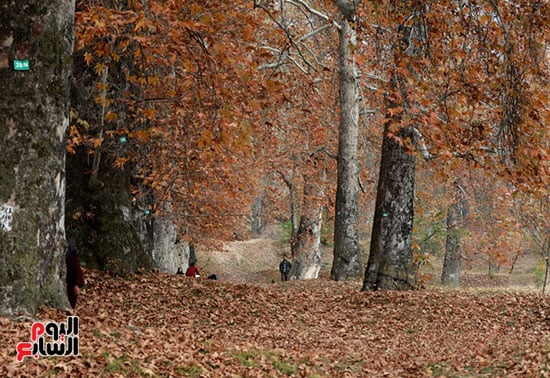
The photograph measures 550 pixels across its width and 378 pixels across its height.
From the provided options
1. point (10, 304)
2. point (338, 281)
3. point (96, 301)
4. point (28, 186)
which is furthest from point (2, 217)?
point (338, 281)

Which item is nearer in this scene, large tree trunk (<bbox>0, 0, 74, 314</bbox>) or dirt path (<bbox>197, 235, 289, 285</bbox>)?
large tree trunk (<bbox>0, 0, 74, 314</bbox>)

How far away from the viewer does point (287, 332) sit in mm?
11539

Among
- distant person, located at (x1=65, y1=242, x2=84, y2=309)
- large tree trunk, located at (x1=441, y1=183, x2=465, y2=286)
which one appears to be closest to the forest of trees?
distant person, located at (x1=65, y1=242, x2=84, y2=309)

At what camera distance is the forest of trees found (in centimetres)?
808

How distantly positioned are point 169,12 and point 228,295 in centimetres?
586

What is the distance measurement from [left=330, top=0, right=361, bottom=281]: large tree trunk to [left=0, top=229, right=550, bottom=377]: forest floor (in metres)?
2.28

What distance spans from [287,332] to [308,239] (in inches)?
687

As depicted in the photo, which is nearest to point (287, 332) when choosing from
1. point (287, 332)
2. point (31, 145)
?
point (287, 332)

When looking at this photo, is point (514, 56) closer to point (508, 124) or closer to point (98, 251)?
point (508, 124)

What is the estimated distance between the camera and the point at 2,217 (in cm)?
782

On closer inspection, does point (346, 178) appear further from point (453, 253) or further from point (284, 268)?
point (284, 268)

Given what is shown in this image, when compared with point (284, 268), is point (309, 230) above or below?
above

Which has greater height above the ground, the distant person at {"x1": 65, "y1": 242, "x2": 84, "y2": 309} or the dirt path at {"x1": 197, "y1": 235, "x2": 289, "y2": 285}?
the distant person at {"x1": 65, "y1": 242, "x2": 84, "y2": 309}

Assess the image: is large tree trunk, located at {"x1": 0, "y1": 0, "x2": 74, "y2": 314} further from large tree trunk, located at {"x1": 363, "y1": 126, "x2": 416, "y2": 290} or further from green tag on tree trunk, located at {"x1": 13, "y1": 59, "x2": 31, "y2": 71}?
large tree trunk, located at {"x1": 363, "y1": 126, "x2": 416, "y2": 290}
